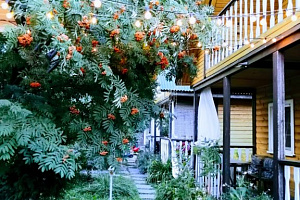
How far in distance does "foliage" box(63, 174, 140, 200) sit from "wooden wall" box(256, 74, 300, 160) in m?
3.30

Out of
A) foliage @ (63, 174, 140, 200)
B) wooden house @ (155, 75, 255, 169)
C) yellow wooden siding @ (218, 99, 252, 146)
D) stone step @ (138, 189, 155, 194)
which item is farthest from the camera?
yellow wooden siding @ (218, 99, 252, 146)

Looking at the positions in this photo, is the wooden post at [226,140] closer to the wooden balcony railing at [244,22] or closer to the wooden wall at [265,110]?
the wooden balcony railing at [244,22]

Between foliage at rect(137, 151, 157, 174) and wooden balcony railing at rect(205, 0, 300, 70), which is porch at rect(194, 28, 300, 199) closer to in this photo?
wooden balcony railing at rect(205, 0, 300, 70)

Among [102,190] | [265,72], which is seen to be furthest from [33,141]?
[102,190]

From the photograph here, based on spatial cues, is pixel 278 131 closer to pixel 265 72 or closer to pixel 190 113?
pixel 265 72

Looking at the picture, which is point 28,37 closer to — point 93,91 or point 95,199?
point 93,91

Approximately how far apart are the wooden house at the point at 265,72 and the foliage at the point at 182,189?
0.67 metres

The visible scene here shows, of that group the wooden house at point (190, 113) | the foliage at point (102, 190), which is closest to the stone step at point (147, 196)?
the foliage at point (102, 190)

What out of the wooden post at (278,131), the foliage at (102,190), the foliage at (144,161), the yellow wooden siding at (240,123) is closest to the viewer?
the wooden post at (278,131)

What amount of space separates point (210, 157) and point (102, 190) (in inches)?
104

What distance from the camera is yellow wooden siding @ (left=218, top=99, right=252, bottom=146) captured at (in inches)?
467

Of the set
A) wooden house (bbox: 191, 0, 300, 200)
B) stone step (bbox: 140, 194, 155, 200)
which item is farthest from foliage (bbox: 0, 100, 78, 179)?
stone step (bbox: 140, 194, 155, 200)

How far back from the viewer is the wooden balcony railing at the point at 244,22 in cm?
394

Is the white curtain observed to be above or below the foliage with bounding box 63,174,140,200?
above
